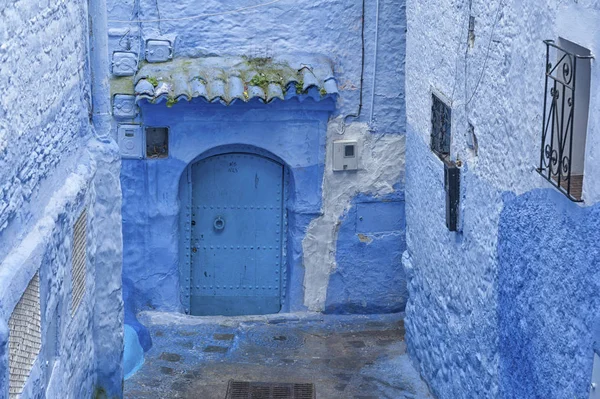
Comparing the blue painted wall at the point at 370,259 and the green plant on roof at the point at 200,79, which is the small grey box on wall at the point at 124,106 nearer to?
the green plant on roof at the point at 200,79

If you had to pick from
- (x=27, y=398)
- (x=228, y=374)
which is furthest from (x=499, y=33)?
(x=228, y=374)

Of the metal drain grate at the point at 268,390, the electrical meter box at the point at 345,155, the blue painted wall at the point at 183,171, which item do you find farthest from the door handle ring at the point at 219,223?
the metal drain grate at the point at 268,390

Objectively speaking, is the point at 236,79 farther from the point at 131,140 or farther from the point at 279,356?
the point at 279,356

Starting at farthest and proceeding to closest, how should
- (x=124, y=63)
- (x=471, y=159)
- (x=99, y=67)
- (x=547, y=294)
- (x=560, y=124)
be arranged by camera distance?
(x=124, y=63)
(x=99, y=67)
(x=471, y=159)
(x=547, y=294)
(x=560, y=124)

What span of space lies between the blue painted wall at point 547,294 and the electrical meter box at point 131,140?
467cm

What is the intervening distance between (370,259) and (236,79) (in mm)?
2460

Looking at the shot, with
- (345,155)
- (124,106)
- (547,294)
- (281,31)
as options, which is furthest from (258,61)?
(547,294)

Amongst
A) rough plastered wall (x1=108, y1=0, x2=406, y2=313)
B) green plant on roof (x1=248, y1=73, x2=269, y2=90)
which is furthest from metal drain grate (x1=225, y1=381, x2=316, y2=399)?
green plant on roof (x1=248, y1=73, x2=269, y2=90)

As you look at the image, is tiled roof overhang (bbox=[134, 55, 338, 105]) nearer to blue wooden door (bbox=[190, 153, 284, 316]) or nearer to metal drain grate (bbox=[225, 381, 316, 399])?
blue wooden door (bbox=[190, 153, 284, 316])

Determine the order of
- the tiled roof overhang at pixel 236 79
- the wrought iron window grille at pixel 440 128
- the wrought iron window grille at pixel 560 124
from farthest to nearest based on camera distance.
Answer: the tiled roof overhang at pixel 236 79 < the wrought iron window grille at pixel 440 128 < the wrought iron window grille at pixel 560 124

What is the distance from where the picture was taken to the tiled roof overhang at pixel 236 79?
10281mm

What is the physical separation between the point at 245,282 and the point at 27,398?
18.0 ft

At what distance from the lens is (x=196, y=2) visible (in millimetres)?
10711

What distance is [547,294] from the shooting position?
6.41 meters
